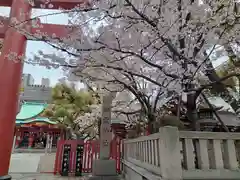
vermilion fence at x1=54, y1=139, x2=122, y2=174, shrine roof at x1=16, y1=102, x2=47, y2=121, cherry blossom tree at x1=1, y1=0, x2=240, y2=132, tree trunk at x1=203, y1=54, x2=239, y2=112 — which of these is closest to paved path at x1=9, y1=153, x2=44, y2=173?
vermilion fence at x1=54, y1=139, x2=122, y2=174

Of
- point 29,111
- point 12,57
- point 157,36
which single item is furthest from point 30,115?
point 157,36

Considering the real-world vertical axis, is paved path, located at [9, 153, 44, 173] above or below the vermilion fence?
below

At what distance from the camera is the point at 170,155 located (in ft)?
6.56

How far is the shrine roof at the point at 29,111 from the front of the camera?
672 inches

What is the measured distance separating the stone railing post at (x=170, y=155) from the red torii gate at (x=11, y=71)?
3361 millimetres

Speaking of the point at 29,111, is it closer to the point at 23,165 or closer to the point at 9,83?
the point at 23,165

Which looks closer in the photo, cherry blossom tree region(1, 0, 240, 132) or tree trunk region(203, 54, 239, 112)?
cherry blossom tree region(1, 0, 240, 132)

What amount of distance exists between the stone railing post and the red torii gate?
3361mm

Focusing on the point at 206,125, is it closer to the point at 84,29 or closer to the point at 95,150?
the point at 84,29

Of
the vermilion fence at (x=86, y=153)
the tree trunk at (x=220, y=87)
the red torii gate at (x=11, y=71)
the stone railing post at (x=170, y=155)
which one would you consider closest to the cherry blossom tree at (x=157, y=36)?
the tree trunk at (x=220, y=87)

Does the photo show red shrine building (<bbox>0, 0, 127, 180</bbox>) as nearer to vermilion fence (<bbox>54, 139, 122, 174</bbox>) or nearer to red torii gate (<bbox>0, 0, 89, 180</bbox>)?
red torii gate (<bbox>0, 0, 89, 180</bbox>)

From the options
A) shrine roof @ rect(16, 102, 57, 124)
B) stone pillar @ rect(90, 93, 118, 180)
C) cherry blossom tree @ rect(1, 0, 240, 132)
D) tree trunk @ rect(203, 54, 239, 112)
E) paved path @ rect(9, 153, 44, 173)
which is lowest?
paved path @ rect(9, 153, 44, 173)

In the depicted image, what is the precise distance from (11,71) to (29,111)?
1539cm

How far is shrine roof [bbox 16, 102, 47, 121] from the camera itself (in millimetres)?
17064
